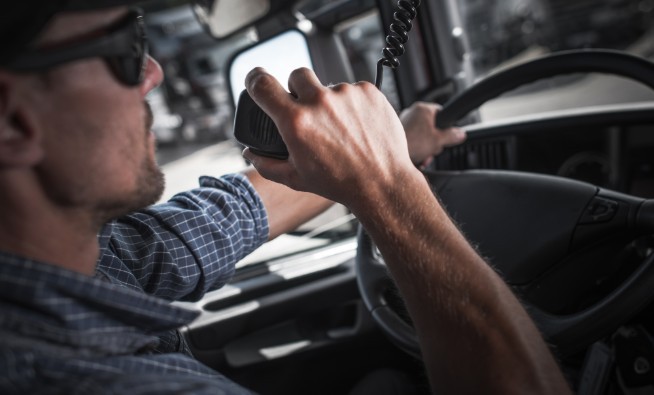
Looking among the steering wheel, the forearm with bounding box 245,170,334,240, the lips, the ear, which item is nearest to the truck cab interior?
the steering wheel

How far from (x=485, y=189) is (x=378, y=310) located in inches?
17.2

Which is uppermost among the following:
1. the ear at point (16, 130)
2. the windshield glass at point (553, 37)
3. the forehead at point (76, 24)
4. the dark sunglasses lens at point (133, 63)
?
the forehead at point (76, 24)

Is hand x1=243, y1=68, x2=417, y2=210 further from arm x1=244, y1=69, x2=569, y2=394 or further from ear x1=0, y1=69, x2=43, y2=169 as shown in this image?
ear x1=0, y1=69, x2=43, y2=169

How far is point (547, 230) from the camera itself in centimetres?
124

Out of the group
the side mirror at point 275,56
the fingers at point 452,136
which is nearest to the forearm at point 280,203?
the side mirror at point 275,56

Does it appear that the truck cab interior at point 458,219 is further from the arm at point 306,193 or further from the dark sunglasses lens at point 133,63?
the dark sunglasses lens at point 133,63

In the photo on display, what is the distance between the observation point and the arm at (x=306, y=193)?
1.53 meters

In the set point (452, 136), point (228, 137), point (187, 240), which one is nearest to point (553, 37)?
point (228, 137)

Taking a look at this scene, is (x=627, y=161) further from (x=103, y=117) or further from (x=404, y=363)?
(x=103, y=117)

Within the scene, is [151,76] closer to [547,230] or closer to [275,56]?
[275,56]

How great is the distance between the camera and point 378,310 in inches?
53.3

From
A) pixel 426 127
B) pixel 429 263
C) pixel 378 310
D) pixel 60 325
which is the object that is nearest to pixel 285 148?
pixel 429 263

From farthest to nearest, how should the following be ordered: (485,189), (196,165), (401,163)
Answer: (196,165) → (485,189) → (401,163)

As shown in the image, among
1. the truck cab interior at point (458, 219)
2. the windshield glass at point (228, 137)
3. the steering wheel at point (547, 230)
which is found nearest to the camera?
the steering wheel at point (547, 230)
